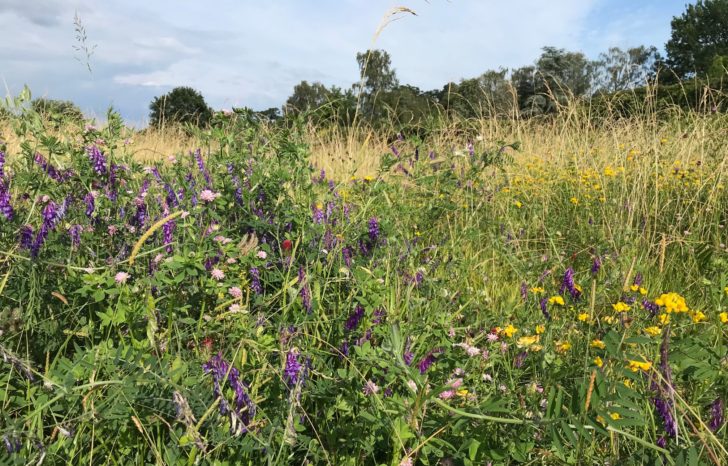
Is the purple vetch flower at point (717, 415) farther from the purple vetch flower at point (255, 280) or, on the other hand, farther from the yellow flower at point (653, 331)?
the purple vetch flower at point (255, 280)

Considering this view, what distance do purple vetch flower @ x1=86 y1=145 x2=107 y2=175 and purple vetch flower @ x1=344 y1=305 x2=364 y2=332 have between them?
1100 mm

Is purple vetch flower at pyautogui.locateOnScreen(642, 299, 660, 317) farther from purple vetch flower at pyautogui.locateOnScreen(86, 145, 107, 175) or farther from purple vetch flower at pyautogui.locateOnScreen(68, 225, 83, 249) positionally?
purple vetch flower at pyautogui.locateOnScreen(86, 145, 107, 175)

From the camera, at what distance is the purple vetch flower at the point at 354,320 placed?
5.29ft

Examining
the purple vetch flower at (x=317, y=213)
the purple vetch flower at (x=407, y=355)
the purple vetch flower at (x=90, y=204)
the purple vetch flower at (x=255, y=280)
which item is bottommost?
the purple vetch flower at (x=407, y=355)

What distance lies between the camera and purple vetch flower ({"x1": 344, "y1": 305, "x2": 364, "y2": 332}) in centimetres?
161

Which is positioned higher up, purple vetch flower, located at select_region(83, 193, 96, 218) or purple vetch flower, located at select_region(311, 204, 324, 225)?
purple vetch flower, located at select_region(83, 193, 96, 218)

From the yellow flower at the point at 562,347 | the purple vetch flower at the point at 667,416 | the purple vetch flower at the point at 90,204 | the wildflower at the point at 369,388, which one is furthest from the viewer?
the purple vetch flower at the point at 90,204

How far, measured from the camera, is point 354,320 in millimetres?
1617

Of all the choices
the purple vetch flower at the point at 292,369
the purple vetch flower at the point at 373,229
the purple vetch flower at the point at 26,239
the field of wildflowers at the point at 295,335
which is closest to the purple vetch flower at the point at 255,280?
the field of wildflowers at the point at 295,335

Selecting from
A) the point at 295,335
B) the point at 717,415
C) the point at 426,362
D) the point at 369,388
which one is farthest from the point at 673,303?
the point at 295,335

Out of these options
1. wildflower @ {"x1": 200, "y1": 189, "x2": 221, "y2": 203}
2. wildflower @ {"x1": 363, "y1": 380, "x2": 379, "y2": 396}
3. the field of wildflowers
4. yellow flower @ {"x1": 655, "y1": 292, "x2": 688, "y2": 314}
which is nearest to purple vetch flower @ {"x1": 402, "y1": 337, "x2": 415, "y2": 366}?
the field of wildflowers

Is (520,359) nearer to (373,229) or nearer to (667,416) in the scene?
(667,416)

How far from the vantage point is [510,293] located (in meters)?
2.33

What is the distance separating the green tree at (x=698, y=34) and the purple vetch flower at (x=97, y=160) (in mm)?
51642
